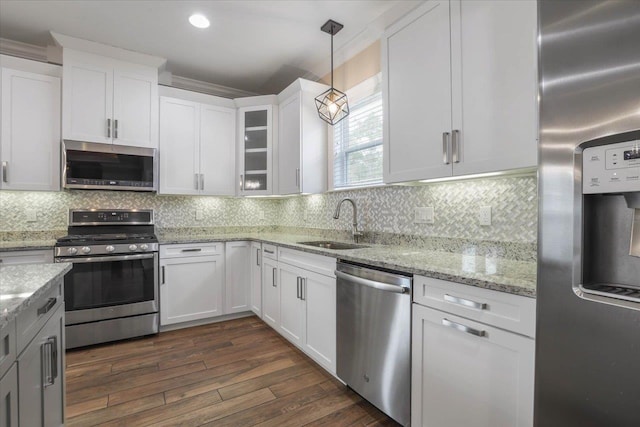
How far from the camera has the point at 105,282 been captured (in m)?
2.75

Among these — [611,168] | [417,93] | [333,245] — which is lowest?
[333,245]

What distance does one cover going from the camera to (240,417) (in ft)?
5.82

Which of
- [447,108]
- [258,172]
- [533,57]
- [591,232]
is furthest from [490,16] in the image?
[258,172]

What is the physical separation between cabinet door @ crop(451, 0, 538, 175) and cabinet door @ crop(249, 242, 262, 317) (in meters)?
2.17

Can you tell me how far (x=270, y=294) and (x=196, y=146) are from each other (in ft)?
5.86

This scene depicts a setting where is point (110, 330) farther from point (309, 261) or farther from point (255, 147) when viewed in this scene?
point (255, 147)

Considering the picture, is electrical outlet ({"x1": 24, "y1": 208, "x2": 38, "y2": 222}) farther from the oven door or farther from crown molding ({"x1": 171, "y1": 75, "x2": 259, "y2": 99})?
crown molding ({"x1": 171, "y1": 75, "x2": 259, "y2": 99})

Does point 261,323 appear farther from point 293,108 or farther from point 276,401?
point 293,108

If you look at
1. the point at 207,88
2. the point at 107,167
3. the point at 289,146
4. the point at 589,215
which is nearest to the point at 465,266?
the point at 589,215

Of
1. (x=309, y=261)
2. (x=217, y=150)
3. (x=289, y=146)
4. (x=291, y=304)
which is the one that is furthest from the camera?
(x=217, y=150)

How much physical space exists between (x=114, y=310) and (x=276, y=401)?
5.87 feet

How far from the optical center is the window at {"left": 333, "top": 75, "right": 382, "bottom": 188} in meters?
2.67

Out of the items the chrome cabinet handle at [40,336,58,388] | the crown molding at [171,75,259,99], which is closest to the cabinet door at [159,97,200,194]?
the crown molding at [171,75,259,99]

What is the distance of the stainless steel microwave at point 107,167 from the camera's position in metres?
2.79
